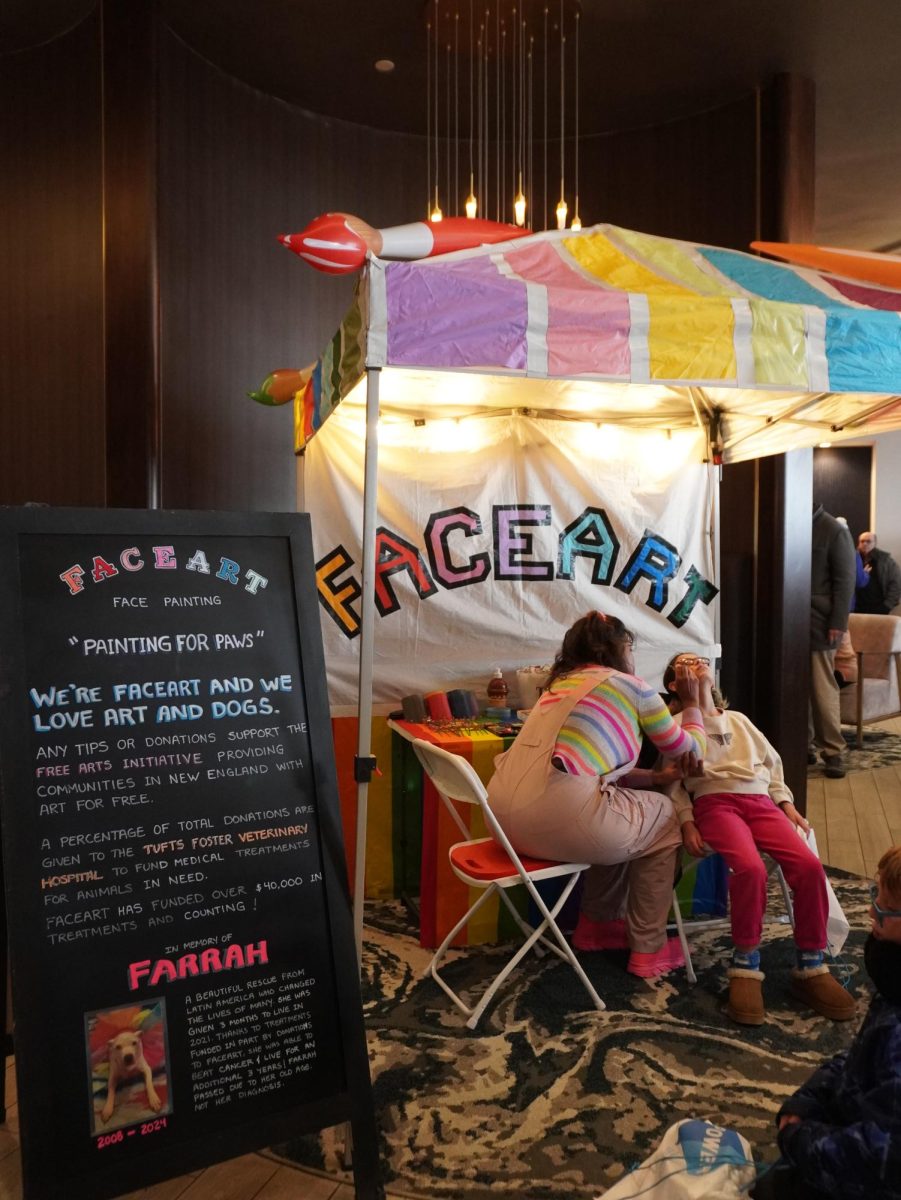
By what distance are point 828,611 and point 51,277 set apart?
4.62 m

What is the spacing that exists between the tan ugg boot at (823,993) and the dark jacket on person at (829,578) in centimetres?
334

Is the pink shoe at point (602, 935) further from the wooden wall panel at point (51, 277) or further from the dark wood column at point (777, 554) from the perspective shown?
the wooden wall panel at point (51, 277)

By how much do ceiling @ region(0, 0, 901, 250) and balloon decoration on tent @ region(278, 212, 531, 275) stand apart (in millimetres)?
1821

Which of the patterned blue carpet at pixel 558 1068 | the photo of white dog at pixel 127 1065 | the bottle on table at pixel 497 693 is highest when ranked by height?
the bottle on table at pixel 497 693

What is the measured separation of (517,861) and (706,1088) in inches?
28.1

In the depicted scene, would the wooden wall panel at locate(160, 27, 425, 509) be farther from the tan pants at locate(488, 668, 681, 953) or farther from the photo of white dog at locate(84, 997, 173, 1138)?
the photo of white dog at locate(84, 997, 173, 1138)

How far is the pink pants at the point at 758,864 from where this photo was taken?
2.78m

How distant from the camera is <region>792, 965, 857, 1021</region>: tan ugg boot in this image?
2.74 metres

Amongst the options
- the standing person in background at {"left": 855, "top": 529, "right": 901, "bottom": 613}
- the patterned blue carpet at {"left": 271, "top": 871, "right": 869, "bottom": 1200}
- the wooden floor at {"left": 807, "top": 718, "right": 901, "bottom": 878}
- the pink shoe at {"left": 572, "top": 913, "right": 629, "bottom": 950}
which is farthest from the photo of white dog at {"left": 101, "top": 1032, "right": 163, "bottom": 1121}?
the standing person in background at {"left": 855, "top": 529, "right": 901, "bottom": 613}

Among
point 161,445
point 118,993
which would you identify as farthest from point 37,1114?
point 161,445

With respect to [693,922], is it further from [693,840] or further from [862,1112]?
[862,1112]

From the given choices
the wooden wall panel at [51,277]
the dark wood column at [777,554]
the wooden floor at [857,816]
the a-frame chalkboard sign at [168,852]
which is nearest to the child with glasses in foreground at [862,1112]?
the a-frame chalkboard sign at [168,852]

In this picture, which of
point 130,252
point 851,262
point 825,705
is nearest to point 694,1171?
point 851,262

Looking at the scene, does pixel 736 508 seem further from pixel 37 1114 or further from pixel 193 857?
pixel 37 1114
